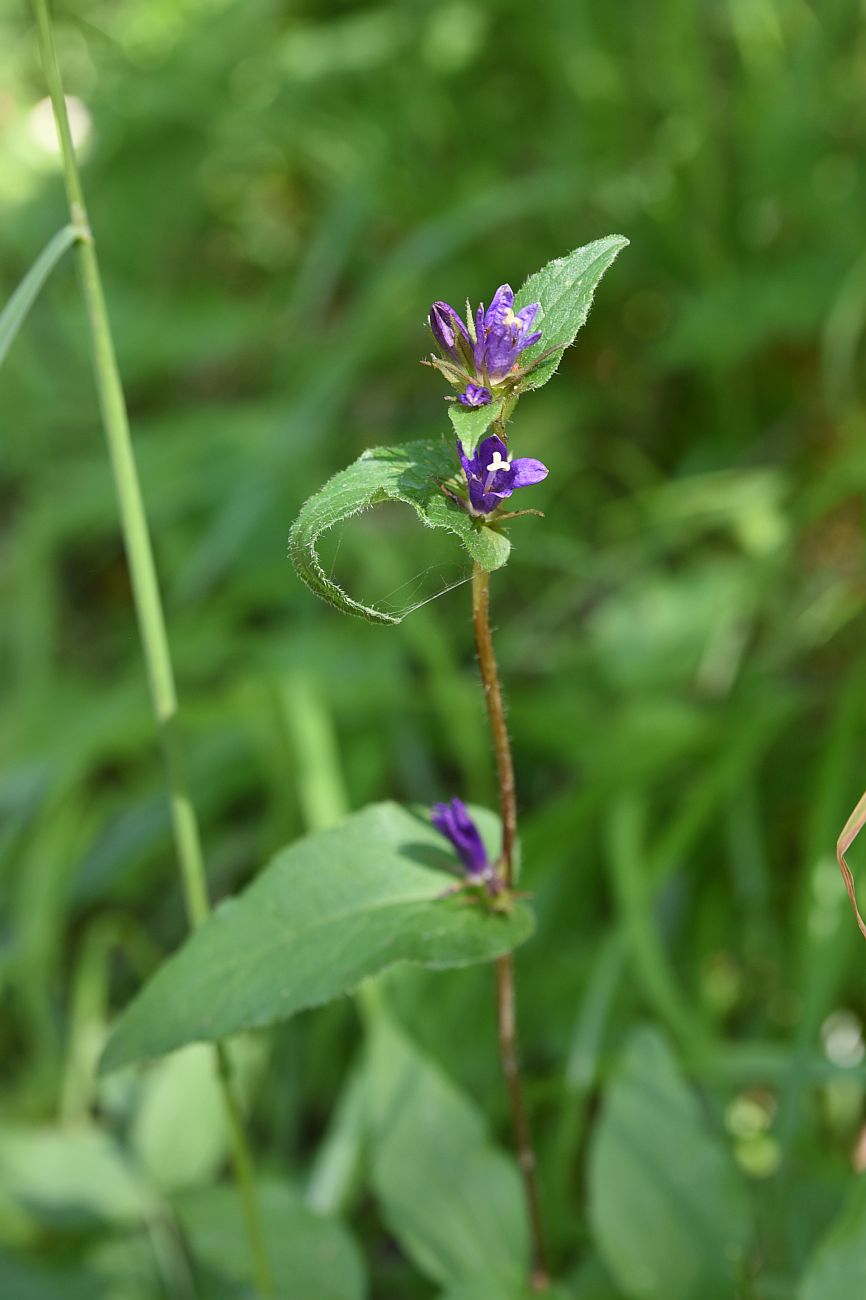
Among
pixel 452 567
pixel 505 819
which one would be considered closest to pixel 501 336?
pixel 505 819

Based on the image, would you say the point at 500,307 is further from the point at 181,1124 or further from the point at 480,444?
the point at 181,1124

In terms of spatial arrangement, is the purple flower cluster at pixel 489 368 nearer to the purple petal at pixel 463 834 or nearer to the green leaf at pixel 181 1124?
the purple petal at pixel 463 834

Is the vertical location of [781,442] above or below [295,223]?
below

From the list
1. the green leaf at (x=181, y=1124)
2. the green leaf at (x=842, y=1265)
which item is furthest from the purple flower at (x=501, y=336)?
the green leaf at (x=181, y=1124)

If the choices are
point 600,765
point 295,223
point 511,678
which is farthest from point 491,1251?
point 295,223

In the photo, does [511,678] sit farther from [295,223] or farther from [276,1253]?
[295,223]
